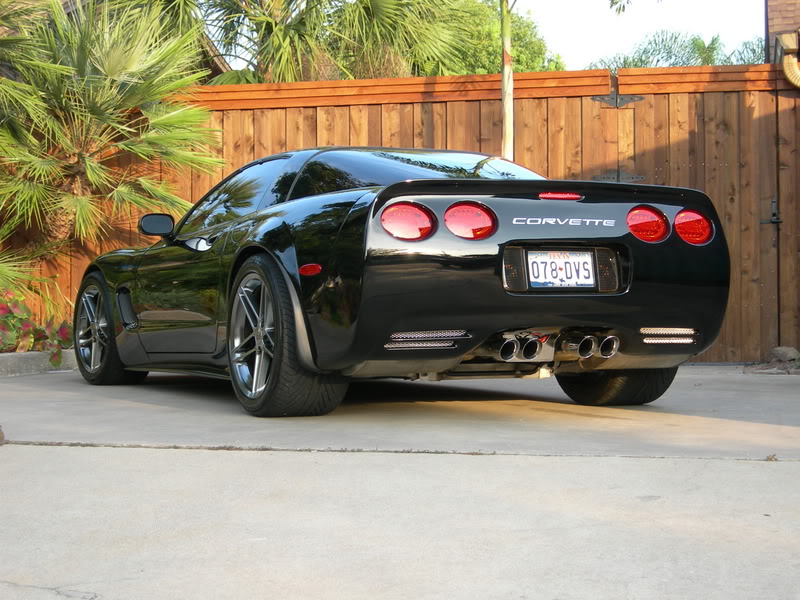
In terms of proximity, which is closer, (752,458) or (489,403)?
(752,458)

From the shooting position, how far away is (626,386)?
17.3 ft

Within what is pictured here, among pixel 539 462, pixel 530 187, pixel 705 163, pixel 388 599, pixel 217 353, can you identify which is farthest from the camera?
pixel 705 163

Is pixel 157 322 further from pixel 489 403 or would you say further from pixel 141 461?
pixel 141 461

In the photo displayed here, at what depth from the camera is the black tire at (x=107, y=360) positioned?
21.1 feet

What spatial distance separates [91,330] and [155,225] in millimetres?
1118

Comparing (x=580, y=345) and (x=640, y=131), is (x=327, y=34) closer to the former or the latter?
(x=640, y=131)

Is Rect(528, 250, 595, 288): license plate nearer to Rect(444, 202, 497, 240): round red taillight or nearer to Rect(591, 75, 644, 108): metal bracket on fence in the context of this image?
Rect(444, 202, 497, 240): round red taillight

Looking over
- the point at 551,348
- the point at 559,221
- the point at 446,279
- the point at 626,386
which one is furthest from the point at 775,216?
the point at 446,279

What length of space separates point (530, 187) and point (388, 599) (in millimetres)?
2490

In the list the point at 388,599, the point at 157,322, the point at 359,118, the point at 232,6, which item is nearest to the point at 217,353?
the point at 157,322

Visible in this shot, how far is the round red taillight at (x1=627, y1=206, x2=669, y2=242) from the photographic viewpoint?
4516 millimetres

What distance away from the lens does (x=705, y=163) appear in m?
8.68

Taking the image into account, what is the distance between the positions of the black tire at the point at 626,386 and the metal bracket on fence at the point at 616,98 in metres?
3.99

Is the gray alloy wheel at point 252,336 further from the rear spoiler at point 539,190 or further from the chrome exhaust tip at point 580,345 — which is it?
the chrome exhaust tip at point 580,345
